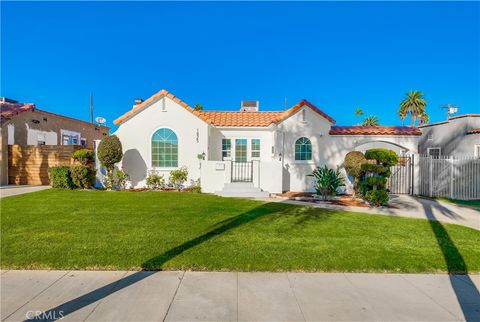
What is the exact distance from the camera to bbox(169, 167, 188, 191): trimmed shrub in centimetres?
1420

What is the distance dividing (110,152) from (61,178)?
3047 millimetres

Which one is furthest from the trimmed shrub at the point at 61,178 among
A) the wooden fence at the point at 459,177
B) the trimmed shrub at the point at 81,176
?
the wooden fence at the point at 459,177

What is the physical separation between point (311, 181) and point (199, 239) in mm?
10377

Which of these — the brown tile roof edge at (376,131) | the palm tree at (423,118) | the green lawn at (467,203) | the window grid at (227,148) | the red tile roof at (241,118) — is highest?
the palm tree at (423,118)

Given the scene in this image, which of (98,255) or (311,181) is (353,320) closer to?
(98,255)

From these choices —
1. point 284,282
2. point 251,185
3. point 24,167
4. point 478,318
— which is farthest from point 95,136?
point 478,318

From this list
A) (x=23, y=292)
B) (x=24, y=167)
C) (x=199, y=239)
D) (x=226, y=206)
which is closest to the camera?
(x=23, y=292)

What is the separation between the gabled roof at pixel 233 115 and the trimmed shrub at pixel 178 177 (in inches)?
124

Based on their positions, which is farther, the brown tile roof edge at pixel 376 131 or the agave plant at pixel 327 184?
the brown tile roof edge at pixel 376 131

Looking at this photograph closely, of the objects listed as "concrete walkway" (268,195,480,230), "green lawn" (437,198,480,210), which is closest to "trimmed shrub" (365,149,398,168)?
"concrete walkway" (268,195,480,230)

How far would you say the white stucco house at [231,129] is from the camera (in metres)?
14.2

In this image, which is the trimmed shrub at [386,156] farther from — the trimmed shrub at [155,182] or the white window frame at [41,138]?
the white window frame at [41,138]

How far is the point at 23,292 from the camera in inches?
152

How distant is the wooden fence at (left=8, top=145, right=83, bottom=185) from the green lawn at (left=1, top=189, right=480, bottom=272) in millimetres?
7054
